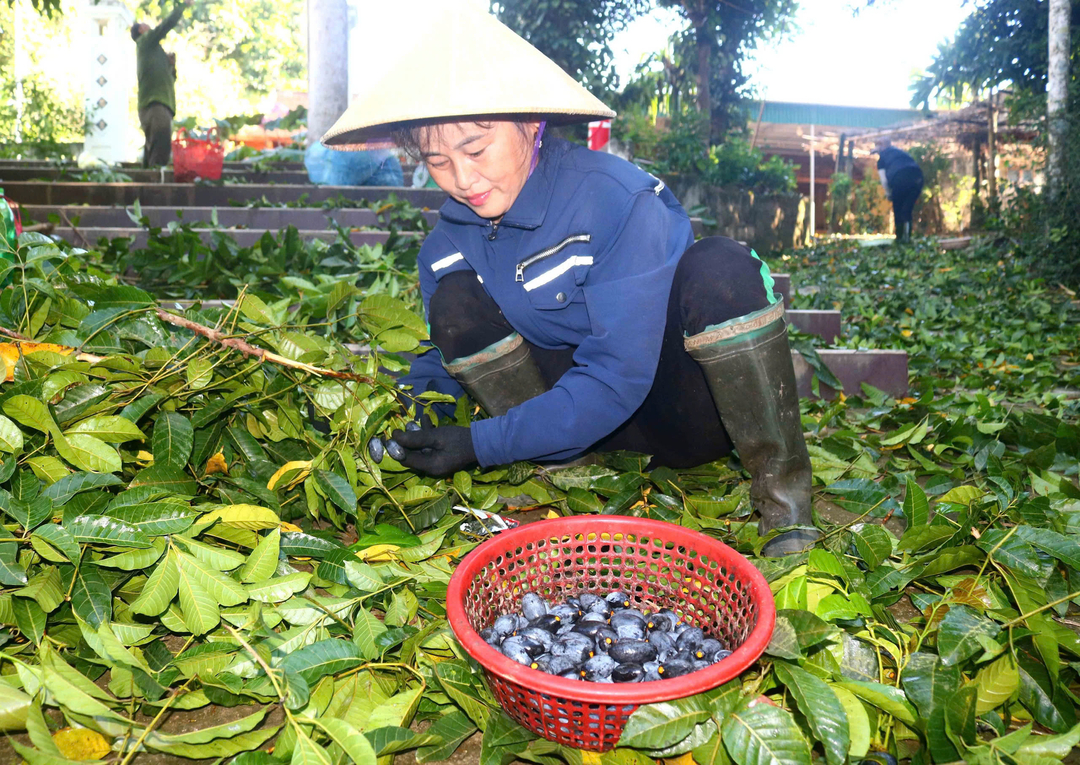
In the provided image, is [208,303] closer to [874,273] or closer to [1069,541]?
[1069,541]

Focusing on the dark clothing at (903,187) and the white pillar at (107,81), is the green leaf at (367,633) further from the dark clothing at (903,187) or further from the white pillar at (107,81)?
the white pillar at (107,81)

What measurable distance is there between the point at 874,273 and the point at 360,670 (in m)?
6.47

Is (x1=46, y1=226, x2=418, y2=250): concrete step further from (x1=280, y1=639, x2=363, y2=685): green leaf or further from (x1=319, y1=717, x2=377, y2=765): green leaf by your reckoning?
(x1=319, y1=717, x2=377, y2=765): green leaf

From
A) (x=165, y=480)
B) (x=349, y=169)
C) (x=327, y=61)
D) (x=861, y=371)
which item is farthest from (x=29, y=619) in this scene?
(x=327, y=61)

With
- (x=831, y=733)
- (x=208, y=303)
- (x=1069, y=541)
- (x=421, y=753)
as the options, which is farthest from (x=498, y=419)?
(x=208, y=303)

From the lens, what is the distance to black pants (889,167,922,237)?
1025 centimetres

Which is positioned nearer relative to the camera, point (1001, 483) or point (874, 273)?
point (1001, 483)

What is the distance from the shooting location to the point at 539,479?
1.81 meters

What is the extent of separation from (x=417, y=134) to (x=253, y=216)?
155 inches

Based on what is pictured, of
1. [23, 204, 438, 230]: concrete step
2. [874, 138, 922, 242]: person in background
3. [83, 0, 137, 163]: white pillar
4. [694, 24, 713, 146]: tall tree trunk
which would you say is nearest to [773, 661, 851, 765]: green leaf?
[23, 204, 438, 230]: concrete step

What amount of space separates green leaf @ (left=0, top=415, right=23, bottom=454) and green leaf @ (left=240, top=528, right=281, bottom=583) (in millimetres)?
390

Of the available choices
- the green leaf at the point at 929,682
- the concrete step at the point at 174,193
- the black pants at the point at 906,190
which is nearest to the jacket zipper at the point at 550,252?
the green leaf at the point at 929,682

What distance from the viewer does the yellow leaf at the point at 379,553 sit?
1.36 metres

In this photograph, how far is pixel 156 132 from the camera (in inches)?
319
